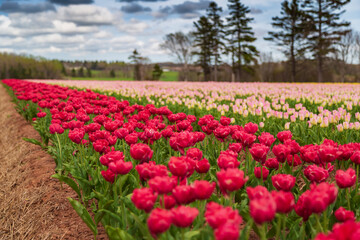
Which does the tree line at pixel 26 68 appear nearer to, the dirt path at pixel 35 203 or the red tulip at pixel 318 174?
the dirt path at pixel 35 203

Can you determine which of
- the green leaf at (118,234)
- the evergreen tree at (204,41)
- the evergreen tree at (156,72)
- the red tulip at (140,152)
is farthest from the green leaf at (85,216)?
the evergreen tree at (156,72)

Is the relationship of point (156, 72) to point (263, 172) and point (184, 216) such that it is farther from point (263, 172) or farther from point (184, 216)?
point (184, 216)

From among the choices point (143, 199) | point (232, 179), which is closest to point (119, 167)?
point (143, 199)

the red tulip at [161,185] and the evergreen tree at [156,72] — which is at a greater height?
the evergreen tree at [156,72]

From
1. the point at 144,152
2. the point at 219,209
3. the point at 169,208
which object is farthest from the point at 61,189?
the point at 219,209

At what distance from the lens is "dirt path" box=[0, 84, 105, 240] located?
295 cm

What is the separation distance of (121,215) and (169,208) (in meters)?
0.85

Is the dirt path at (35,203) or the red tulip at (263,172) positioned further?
the dirt path at (35,203)

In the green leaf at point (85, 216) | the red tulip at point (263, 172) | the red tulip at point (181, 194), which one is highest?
the red tulip at point (181, 194)

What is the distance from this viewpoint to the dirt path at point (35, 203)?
116 inches

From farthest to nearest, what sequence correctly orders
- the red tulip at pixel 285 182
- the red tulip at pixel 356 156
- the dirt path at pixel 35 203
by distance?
the dirt path at pixel 35 203
the red tulip at pixel 356 156
the red tulip at pixel 285 182

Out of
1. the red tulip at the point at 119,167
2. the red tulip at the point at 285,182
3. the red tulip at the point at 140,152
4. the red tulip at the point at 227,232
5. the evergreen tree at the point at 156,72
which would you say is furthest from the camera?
the evergreen tree at the point at 156,72

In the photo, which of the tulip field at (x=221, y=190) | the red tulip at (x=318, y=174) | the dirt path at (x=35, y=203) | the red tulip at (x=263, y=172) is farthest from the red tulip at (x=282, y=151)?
the dirt path at (x=35, y=203)

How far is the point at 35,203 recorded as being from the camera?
3.56 meters
